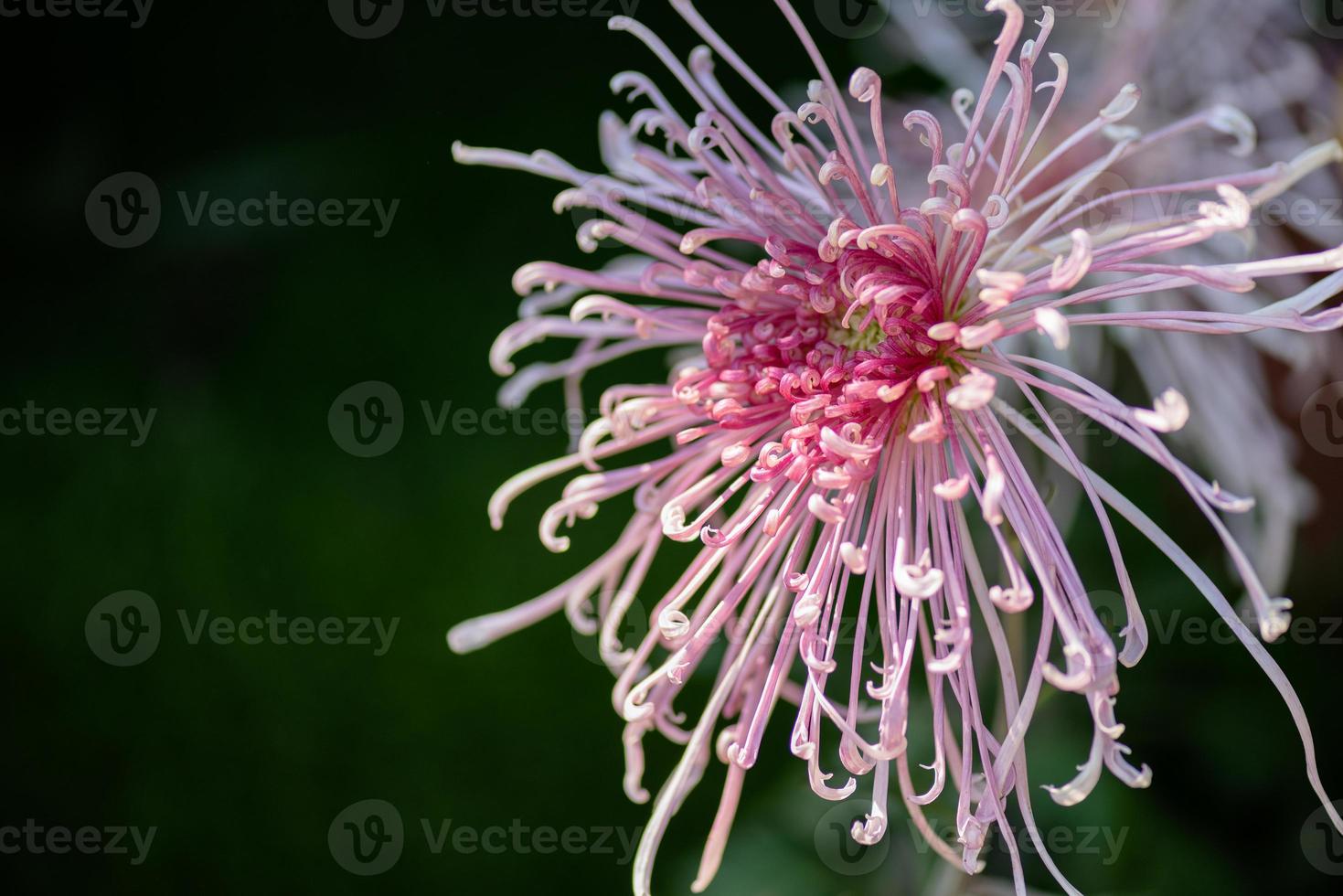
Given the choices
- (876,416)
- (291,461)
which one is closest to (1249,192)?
(876,416)

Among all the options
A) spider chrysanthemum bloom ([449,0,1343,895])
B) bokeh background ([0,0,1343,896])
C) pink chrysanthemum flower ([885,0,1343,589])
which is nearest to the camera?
spider chrysanthemum bloom ([449,0,1343,895])

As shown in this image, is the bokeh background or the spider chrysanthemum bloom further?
the bokeh background

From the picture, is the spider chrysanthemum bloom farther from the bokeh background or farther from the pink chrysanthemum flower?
the bokeh background

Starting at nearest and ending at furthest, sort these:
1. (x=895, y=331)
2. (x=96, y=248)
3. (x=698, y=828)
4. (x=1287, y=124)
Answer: (x=895, y=331) < (x=1287, y=124) < (x=698, y=828) < (x=96, y=248)

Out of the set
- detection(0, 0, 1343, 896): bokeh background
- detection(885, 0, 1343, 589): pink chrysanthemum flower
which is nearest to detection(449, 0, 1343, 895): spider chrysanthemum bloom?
detection(885, 0, 1343, 589): pink chrysanthemum flower

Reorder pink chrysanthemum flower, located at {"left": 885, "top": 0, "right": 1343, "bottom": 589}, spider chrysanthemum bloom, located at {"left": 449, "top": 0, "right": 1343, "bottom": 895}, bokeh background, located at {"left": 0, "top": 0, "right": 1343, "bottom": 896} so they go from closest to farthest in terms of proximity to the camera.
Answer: spider chrysanthemum bloom, located at {"left": 449, "top": 0, "right": 1343, "bottom": 895}
pink chrysanthemum flower, located at {"left": 885, "top": 0, "right": 1343, "bottom": 589}
bokeh background, located at {"left": 0, "top": 0, "right": 1343, "bottom": 896}

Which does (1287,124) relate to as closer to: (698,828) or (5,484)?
(698,828)

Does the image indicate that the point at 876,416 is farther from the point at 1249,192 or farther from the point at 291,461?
the point at 291,461

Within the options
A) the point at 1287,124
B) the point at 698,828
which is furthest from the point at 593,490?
the point at 698,828
